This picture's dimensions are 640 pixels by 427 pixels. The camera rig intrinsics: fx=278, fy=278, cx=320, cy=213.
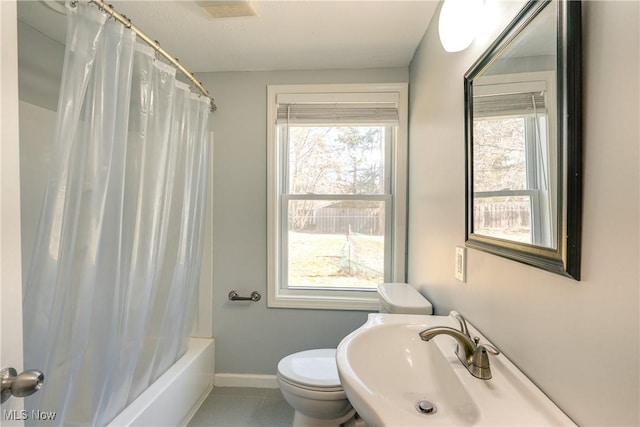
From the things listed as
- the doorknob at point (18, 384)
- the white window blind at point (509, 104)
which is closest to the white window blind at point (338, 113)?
the white window blind at point (509, 104)

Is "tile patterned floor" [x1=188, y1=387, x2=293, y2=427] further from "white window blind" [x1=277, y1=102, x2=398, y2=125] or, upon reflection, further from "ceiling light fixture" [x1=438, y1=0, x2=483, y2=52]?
"ceiling light fixture" [x1=438, y1=0, x2=483, y2=52]

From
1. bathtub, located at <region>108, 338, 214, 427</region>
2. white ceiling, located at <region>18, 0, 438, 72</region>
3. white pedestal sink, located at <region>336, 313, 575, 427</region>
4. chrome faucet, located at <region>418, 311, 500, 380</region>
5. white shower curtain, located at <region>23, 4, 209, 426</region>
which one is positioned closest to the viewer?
white pedestal sink, located at <region>336, 313, 575, 427</region>

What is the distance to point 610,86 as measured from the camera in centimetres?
49

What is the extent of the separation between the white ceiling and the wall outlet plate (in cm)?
114

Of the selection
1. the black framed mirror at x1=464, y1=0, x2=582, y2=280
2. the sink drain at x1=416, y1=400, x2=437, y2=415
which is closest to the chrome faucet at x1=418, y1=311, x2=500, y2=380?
the sink drain at x1=416, y1=400, x2=437, y2=415

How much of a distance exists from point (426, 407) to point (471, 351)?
0.20 metres

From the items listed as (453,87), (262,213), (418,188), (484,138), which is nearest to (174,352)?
(262,213)

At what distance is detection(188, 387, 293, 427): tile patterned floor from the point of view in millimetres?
1604

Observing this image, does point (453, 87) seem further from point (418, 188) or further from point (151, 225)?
point (151, 225)

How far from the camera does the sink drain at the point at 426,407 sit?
779mm

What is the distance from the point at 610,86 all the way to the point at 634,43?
65 millimetres

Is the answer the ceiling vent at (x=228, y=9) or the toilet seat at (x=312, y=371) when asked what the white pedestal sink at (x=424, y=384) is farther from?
the ceiling vent at (x=228, y=9)

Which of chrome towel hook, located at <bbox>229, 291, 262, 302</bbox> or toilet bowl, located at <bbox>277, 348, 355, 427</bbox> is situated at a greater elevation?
chrome towel hook, located at <bbox>229, 291, 262, 302</bbox>

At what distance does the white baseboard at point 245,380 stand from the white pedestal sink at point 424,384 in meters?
1.24
